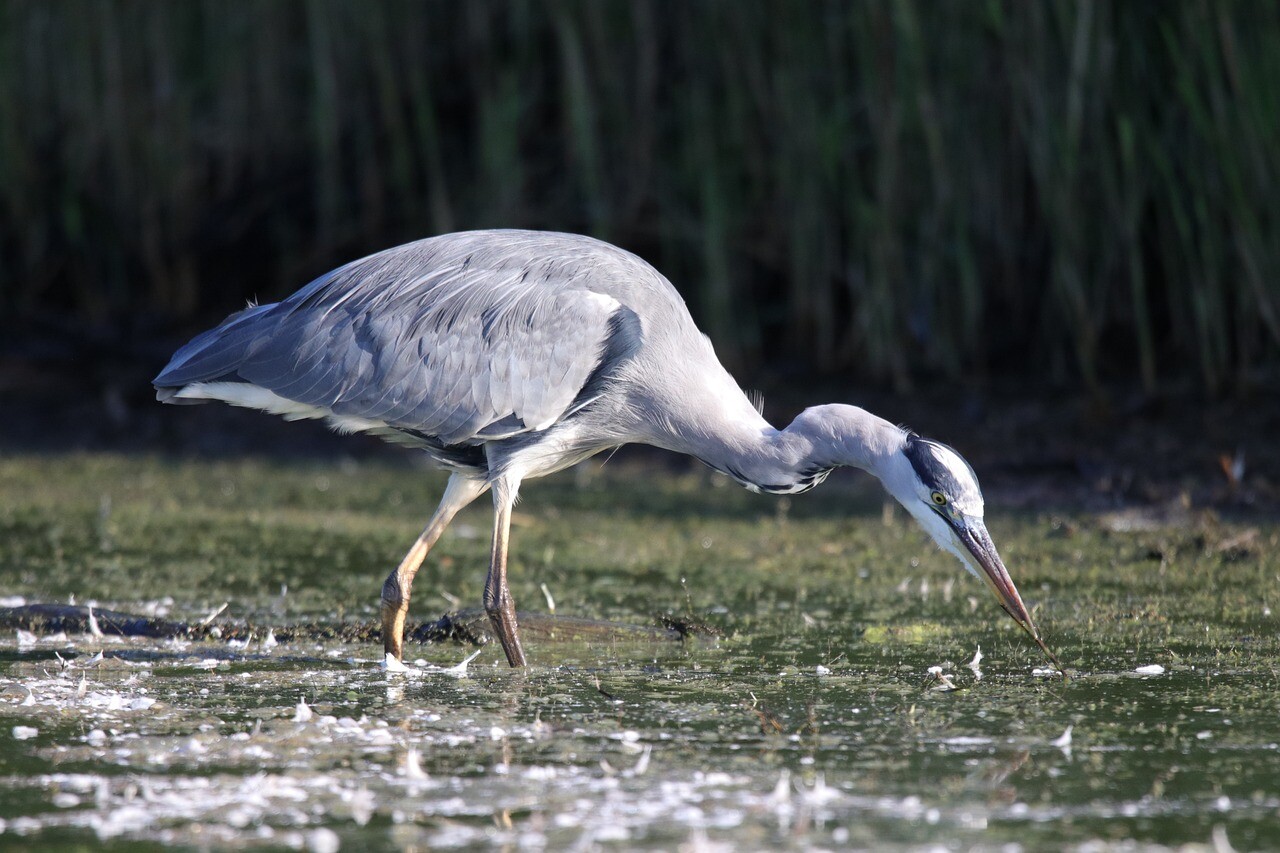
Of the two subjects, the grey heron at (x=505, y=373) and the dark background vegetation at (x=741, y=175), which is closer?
the grey heron at (x=505, y=373)

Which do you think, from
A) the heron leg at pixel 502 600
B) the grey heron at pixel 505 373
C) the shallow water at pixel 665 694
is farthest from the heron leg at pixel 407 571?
the heron leg at pixel 502 600

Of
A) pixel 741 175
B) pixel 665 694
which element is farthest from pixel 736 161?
pixel 665 694

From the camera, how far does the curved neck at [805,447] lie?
4.89 metres

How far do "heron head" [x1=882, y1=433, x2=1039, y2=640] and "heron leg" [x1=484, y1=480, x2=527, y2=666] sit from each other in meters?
1.24

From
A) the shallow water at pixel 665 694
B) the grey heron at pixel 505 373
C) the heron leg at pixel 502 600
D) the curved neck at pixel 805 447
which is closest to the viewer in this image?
the shallow water at pixel 665 694

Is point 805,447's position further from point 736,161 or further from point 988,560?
point 736,161

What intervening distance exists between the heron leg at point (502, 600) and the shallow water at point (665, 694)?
0.07 metres

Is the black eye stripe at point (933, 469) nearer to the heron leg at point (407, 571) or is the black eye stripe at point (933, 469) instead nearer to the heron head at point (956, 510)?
the heron head at point (956, 510)

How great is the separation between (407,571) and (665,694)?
1.19 m

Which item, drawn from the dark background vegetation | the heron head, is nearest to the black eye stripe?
the heron head

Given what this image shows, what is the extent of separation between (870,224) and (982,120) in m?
0.77

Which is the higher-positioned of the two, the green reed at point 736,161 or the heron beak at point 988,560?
the green reed at point 736,161

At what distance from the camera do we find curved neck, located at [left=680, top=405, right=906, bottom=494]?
16.0 ft

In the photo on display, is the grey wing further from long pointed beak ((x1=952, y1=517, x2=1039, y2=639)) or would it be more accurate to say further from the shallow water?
long pointed beak ((x1=952, y1=517, x2=1039, y2=639))
